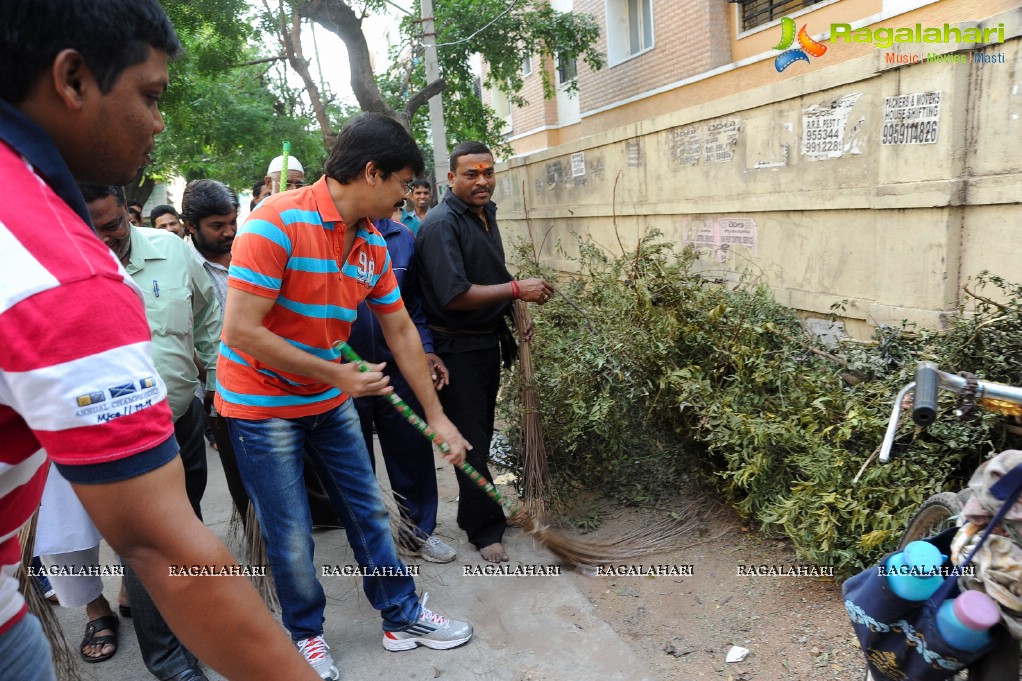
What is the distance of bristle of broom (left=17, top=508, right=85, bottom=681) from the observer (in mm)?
2244

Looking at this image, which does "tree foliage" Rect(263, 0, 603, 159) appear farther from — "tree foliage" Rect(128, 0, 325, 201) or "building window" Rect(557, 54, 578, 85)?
"tree foliage" Rect(128, 0, 325, 201)

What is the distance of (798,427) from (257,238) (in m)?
2.36

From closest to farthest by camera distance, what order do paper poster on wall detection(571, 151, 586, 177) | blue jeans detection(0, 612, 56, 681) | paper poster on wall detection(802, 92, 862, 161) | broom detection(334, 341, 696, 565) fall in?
blue jeans detection(0, 612, 56, 681) < broom detection(334, 341, 696, 565) < paper poster on wall detection(802, 92, 862, 161) < paper poster on wall detection(571, 151, 586, 177)

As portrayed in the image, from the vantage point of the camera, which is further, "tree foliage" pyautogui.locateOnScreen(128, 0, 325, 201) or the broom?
"tree foliage" pyautogui.locateOnScreen(128, 0, 325, 201)

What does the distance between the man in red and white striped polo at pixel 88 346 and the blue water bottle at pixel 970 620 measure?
58.0 inches

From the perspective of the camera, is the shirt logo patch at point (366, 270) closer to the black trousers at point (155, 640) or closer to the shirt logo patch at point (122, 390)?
the black trousers at point (155, 640)

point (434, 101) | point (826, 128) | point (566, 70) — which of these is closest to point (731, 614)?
point (826, 128)

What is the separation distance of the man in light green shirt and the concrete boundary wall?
3502mm

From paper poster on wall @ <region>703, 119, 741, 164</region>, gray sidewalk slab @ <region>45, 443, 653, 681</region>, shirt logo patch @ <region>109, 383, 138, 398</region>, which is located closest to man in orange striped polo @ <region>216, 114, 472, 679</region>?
gray sidewalk slab @ <region>45, 443, 653, 681</region>

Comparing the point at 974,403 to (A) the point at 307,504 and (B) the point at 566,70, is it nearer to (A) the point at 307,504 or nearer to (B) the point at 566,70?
(A) the point at 307,504

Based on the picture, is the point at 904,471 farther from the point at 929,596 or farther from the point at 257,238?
the point at 257,238

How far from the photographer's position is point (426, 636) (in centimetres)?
290

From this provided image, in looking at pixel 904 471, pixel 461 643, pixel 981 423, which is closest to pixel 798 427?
pixel 904 471

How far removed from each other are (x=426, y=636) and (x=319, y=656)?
1.41 ft
